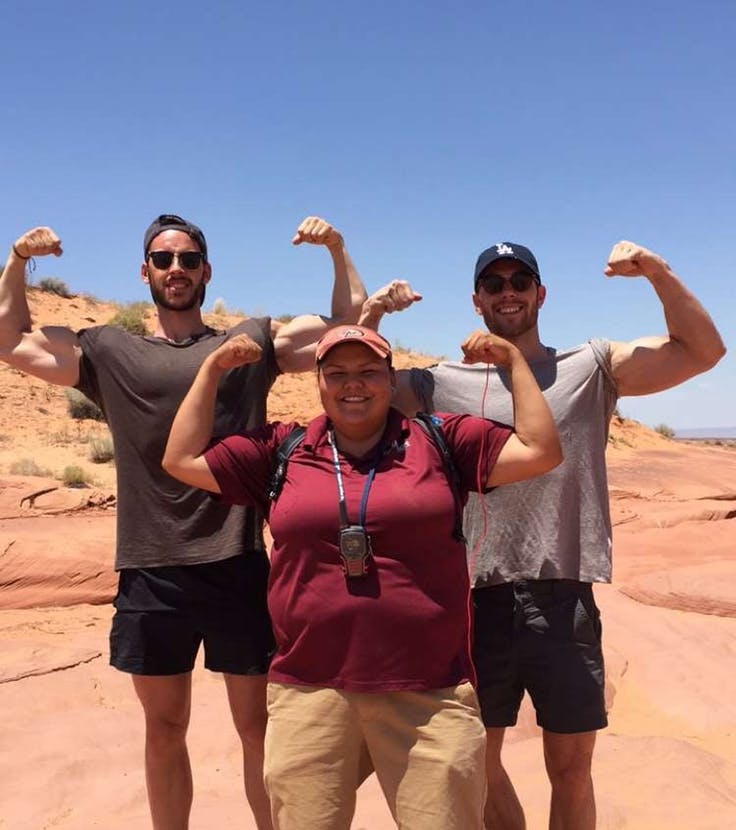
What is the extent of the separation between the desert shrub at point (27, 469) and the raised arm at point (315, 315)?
13.7m

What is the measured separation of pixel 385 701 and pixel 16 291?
2120 millimetres

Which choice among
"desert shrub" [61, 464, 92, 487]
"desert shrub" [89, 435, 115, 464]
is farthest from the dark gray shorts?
"desert shrub" [89, 435, 115, 464]

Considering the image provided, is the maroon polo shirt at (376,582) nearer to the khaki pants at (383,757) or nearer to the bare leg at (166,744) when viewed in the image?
the khaki pants at (383,757)

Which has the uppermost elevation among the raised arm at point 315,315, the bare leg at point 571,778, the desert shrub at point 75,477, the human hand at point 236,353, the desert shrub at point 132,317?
the desert shrub at point 132,317

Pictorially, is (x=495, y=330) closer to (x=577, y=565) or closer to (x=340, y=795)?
(x=577, y=565)

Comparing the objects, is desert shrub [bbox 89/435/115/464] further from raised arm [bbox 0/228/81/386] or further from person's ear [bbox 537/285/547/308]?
person's ear [bbox 537/285/547/308]

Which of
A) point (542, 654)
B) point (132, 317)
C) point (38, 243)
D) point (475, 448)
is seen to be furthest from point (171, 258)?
point (132, 317)

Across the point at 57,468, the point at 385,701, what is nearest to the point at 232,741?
the point at 385,701

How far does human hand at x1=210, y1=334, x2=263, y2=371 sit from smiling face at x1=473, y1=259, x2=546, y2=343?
89 centimetres

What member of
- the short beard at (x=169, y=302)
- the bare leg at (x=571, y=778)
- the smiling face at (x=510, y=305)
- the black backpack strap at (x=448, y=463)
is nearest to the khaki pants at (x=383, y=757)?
the black backpack strap at (x=448, y=463)

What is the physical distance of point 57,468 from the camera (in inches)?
656

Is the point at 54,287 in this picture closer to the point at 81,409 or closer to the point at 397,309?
the point at 81,409

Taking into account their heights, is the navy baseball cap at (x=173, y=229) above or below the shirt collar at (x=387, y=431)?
above

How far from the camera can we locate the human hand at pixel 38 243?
312 centimetres
